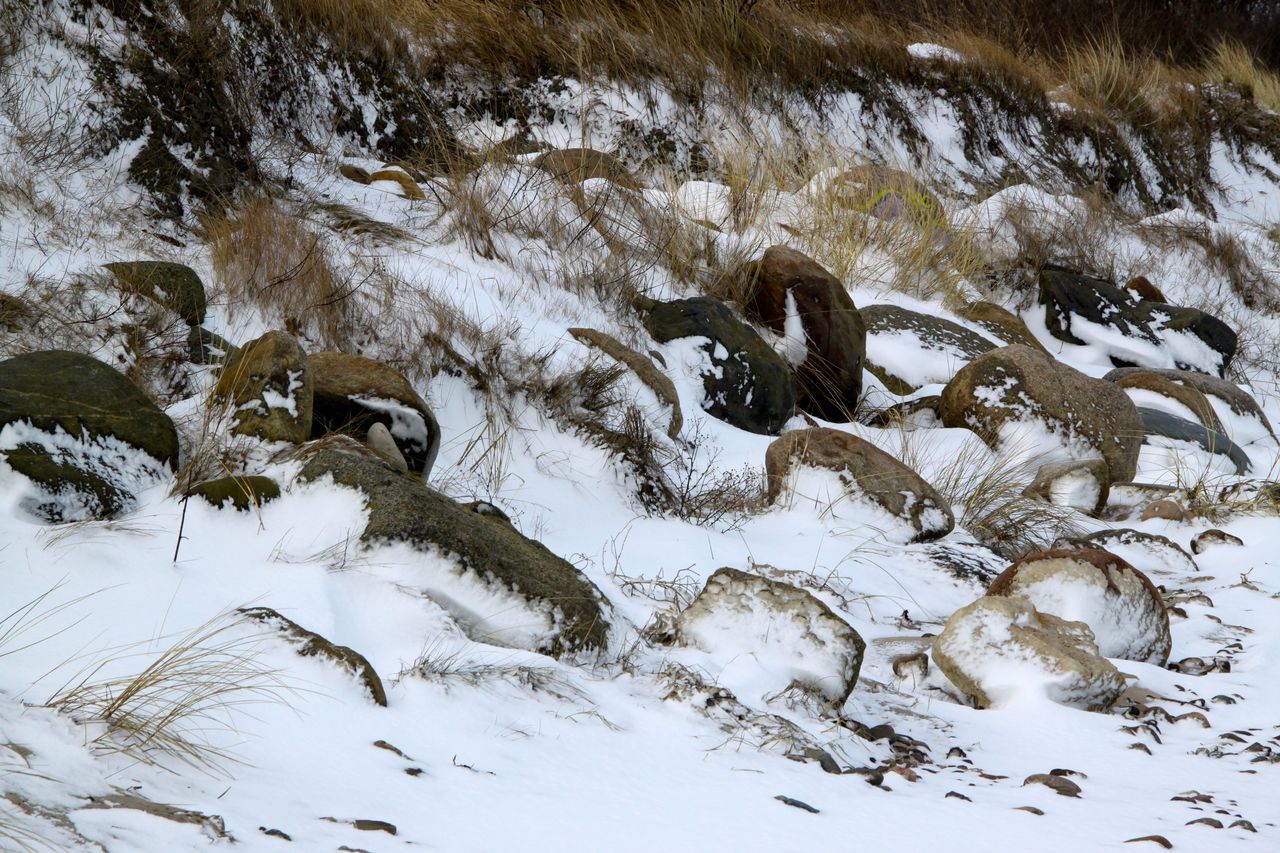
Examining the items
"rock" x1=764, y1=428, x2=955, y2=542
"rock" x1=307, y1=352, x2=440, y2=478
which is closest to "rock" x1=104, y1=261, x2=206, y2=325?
"rock" x1=307, y1=352, x2=440, y2=478

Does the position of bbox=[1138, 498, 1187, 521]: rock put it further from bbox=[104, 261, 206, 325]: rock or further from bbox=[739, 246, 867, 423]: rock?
bbox=[104, 261, 206, 325]: rock

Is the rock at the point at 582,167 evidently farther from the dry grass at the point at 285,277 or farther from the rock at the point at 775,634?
the rock at the point at 775,634

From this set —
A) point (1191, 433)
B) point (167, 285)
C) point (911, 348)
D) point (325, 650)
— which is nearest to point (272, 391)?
point (167, 285)

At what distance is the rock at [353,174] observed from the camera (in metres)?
5.66

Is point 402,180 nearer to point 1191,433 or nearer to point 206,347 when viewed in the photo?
point 206,347

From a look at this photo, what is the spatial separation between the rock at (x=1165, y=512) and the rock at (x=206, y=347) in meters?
3.56

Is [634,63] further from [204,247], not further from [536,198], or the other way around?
[204,247]

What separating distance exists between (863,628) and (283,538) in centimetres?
154

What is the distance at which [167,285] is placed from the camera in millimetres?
3717

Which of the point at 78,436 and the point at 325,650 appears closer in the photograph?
the point at 325,650

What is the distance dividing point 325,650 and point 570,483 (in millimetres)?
1845

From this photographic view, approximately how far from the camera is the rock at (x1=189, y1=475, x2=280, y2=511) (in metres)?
2.58

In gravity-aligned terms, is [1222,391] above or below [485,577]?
above

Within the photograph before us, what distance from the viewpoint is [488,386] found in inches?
157
